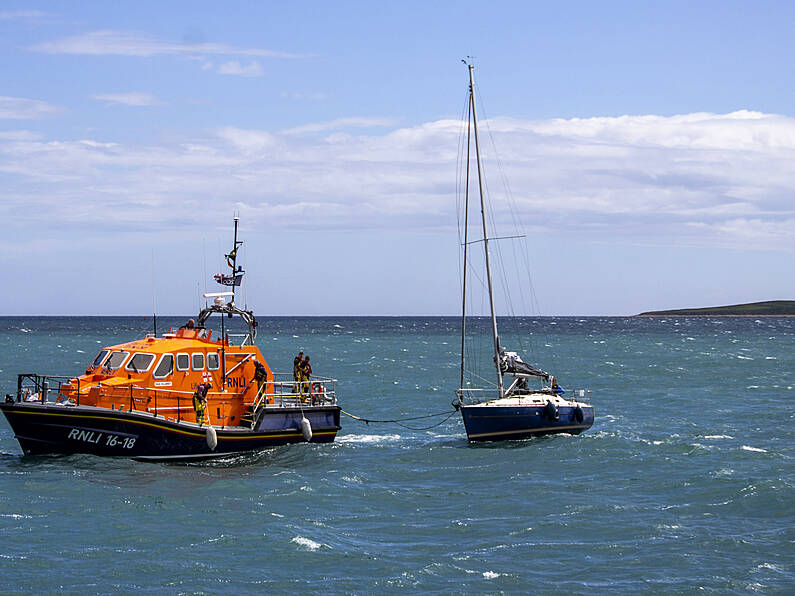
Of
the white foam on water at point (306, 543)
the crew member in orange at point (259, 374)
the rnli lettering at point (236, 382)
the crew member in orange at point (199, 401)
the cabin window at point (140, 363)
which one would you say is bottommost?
the white foam on water at point (306, 543)

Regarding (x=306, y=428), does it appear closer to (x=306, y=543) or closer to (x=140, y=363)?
(x=140, y=363)

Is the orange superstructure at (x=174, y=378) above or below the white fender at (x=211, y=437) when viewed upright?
above

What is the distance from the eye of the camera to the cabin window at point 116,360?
2612 centimetres

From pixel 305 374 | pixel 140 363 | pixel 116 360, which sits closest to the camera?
pixel 140 363

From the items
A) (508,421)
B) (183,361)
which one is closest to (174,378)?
(183,361)

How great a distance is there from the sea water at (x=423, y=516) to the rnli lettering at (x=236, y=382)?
7.01 feet

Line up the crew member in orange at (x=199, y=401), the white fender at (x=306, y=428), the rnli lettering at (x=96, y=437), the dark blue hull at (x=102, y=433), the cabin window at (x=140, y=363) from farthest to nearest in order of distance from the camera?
1. the white fender at (x=306, y=428)
2. the cabin window at (x=140, y=363)
3. the crew member in orange at (x=199, y=401)
4. the rnli lettering at (x=96, y=437)
5. the dark blue hull at (x=102, y=433)

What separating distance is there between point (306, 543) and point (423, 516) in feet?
10.7

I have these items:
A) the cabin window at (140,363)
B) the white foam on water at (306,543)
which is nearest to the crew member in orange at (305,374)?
the cabin window at (140,363)

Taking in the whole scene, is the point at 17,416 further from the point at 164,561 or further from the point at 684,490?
the point at 684,490

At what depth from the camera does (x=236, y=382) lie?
27.8 m

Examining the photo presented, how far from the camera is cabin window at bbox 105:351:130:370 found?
85.7ft

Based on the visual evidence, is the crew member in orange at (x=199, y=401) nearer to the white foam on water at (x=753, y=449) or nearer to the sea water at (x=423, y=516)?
the sea water at (x=423, y=516)

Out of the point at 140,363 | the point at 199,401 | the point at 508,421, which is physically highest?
the point at 140,363
